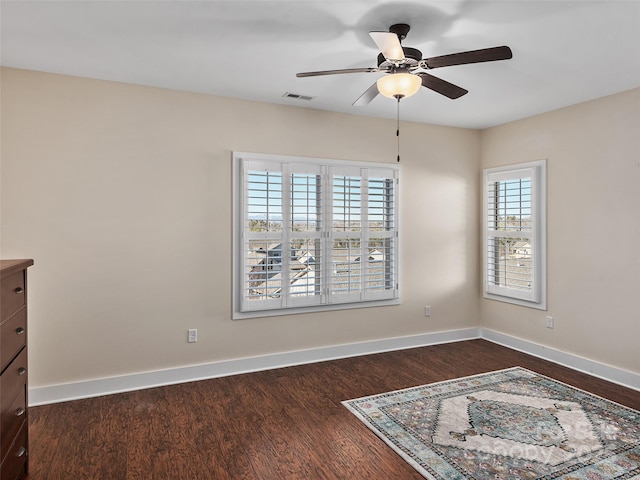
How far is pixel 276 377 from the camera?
3.77m

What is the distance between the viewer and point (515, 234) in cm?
462

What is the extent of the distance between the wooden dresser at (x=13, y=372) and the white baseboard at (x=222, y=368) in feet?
3.48

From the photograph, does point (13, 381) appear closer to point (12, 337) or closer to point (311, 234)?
point (12, 337)

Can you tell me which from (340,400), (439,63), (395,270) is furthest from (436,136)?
(340,400)

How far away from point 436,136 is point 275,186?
83.8 inches

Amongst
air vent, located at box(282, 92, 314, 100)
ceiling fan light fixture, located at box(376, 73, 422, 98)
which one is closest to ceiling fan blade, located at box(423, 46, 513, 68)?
ceiling fan light fixture, located at box(376, 73, 422, 98)

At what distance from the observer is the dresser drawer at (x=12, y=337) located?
6.41 feet

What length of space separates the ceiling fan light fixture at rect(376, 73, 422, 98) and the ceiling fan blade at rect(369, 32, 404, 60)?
14cm

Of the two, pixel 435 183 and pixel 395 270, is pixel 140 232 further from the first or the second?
pixel 435 183

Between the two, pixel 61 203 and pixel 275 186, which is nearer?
pixel 61 203

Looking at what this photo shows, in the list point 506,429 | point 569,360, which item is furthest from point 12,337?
point 569,360

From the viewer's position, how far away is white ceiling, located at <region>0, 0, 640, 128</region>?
7.52 feet

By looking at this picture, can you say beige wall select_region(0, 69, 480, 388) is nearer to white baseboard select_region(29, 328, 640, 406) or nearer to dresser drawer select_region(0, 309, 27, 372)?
white baseboard select_region(29, 328, 640, 406)

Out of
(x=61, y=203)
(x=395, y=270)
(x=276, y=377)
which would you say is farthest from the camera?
(x=395, y=270)
